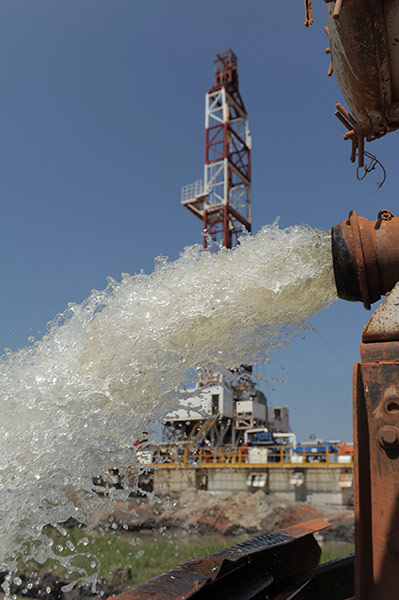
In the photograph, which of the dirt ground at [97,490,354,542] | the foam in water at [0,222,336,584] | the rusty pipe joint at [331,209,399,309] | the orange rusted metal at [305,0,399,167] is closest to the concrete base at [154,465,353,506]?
the dirt ground at [97,490,354,542]

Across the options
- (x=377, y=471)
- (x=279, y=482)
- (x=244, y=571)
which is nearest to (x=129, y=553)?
(x=279, y=482)

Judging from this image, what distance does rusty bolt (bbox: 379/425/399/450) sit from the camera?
75.6 inches

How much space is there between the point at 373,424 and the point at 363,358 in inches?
10.8

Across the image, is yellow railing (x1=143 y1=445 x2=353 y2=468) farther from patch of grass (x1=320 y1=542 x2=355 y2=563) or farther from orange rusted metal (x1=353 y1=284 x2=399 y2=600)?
orange rusted metal (x1=353 y1=284 x2=399 y2=600)

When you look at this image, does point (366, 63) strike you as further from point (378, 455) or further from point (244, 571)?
point (244, 571)

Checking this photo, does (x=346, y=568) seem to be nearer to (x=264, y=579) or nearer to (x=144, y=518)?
(x=264, y=579)

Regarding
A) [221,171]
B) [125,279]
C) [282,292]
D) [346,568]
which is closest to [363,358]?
[282,292]

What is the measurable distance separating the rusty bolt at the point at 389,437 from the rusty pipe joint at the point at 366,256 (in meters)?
0.92

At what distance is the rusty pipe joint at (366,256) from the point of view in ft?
8.53

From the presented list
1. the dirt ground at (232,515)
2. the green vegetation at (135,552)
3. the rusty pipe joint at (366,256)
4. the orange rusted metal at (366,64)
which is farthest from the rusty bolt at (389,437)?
the dirt ground at (232,515)

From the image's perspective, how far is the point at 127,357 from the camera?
3225 mm

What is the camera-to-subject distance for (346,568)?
12.5 ft

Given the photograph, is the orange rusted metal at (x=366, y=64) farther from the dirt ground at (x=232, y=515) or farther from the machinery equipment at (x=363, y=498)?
the dirt ground at (x=232, y=515)

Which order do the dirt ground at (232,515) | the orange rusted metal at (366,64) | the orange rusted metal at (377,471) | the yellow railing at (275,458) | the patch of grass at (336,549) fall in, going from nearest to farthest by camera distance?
the orange rusted metal at (377,471) < the orange rusted metal at (366,64) < the patch of grass at (336,549) < the dirt ground at (232,515) < the yellow railing at (275,458)
